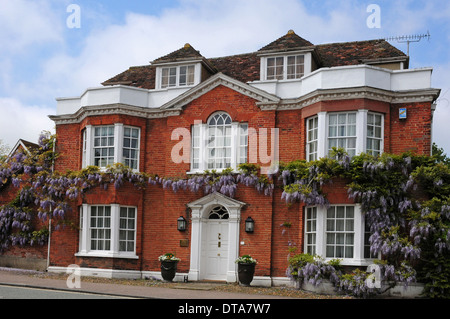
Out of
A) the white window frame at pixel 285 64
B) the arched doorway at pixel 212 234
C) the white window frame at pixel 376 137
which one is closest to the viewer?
the white window frame at pixel 376 137

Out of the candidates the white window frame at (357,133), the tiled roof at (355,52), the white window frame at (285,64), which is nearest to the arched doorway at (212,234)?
the white window frame at (357,133)

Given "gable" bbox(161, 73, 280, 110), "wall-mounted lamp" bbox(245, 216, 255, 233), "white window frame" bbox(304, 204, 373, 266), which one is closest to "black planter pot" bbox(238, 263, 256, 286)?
"wall-mounted lamp" bbox(245, 216, 255, 233)

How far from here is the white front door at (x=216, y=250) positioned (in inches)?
774

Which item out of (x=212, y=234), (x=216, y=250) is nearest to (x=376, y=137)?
(x=212, y=234)

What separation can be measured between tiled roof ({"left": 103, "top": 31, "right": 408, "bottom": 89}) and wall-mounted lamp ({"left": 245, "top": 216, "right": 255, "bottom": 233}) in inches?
211

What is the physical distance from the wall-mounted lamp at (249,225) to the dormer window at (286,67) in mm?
5223

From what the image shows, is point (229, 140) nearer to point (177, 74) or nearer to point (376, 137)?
point (177, 74)

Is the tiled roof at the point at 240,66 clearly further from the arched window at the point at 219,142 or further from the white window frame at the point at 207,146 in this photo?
the white window frame at the point at 207,146

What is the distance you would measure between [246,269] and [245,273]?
0.43 ft

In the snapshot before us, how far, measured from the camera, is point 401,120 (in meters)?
18.2

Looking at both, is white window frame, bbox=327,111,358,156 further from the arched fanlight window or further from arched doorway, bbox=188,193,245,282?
the arched fanlight window

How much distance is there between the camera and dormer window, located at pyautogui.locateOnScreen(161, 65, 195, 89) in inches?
854

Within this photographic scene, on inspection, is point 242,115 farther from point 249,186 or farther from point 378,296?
point 378,296

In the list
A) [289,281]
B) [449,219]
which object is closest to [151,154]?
A: [289,281]
